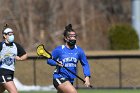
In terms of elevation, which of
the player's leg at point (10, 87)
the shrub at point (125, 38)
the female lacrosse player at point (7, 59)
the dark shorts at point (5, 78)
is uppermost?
the female lacrosse player at point (7, 59)

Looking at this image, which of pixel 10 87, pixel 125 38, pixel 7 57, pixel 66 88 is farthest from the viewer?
pixel 125 38

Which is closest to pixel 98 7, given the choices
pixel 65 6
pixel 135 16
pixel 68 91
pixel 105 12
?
pixel 105 12

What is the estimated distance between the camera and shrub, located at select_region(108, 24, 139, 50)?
113 ft

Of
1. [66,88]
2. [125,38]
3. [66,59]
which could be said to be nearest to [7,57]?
[66,59]

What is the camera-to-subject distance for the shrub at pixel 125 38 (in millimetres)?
34594

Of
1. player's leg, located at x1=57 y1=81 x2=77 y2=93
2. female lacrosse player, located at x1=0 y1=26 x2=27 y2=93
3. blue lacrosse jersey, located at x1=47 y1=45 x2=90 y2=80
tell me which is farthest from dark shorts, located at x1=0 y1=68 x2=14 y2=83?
player's leg, located at x1=57 y1=81 x2=77 y2=93

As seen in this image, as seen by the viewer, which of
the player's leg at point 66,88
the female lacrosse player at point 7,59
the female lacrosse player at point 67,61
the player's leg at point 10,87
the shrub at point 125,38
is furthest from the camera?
the shrub at point 125,38

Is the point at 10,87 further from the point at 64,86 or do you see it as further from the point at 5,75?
the point at 64,86

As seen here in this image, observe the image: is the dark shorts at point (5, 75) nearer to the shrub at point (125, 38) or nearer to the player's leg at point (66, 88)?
the player's leg at point (66, 88)

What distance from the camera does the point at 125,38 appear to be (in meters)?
34.6

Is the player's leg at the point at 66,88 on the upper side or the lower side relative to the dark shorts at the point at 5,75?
lower

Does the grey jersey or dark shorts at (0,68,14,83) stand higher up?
the grey jersey

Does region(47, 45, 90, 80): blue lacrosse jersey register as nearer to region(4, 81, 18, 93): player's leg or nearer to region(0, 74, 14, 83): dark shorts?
region(4, 81, 18, 93): player's leg

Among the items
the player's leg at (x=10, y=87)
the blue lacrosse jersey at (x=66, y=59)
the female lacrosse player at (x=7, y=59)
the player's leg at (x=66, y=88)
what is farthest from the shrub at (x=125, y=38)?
the player's leg at (x=66, y=88)
